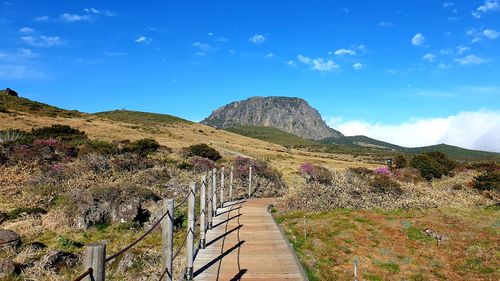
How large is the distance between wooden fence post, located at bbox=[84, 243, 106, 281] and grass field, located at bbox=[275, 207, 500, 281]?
8.17 m

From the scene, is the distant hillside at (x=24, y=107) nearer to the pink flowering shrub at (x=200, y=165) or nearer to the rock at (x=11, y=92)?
the rock at (x=11, y=92)

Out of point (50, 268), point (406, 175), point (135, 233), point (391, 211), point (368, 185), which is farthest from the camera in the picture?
point (406, 175)

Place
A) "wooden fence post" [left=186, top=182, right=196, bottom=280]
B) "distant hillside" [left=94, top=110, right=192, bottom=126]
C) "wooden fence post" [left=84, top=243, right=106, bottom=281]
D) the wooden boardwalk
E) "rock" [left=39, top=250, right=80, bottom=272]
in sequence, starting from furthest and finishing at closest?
"distant hillside" [left=94, top=110, right=192, bottom=126], "rock" [left=39, top=250, right=80, bottom=272], the wooden boardwalk, "wooden fence post" [left=186, top=182, right=196, bottom=280], "wooden fence post" [left=84, top=243, right=106, bottom=281]

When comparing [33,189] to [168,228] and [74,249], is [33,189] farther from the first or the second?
[168,228]

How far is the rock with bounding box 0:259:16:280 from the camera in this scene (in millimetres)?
11093

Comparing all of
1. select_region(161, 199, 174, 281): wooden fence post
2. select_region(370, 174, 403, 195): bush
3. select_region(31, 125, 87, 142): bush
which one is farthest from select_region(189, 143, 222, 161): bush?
select_region(161, 199, 174, 281): wooden fence post

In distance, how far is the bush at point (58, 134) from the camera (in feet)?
142

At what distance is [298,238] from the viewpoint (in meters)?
15.1

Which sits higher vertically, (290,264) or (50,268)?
(290,264)

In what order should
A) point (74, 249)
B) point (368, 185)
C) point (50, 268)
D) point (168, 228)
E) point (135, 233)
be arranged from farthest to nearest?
1. point (368, 185)
2. point (135, 233)
3. point (74, 249)
4. point (50, 268)
5. point (168, 228)

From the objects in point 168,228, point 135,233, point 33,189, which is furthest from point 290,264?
point 33,189

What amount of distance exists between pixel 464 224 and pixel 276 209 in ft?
29.1

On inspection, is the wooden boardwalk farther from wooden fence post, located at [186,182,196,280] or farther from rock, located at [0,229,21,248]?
rock, located at [0,229,21,248]

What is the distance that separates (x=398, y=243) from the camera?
14.6 meters
